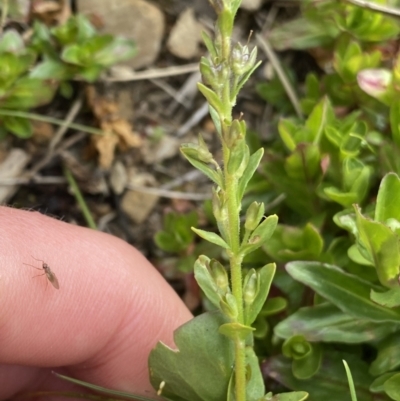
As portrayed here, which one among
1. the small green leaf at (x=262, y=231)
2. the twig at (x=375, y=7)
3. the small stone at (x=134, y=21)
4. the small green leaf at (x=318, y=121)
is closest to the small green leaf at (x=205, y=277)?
the small green leaf at (x=262, y=231)

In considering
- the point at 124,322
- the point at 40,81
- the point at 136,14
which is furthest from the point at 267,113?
the point at 124,322

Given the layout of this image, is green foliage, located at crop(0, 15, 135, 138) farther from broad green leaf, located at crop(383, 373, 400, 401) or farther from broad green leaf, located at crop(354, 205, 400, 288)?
broad green leaf, located at crop(383, 373, 400, 401)

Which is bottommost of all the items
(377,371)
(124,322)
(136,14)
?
(124,322)

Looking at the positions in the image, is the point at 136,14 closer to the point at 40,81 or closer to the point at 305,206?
the point at 40,81

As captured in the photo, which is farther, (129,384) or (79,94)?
(79,94)

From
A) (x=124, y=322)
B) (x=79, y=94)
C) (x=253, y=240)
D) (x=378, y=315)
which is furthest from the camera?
(x=79, y=94)

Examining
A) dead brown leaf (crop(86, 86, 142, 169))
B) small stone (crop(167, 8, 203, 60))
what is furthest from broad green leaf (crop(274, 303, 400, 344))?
small stone (crop(167, 8, 203, 60))

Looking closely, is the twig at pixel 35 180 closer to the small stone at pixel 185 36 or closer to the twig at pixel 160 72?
the twig at pixel 160 72
